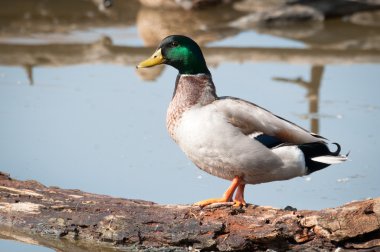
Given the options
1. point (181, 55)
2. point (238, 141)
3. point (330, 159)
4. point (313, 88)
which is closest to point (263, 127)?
point (238, 141)

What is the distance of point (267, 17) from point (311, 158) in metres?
6.07

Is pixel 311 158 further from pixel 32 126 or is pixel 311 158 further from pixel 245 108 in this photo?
pixel 32 126

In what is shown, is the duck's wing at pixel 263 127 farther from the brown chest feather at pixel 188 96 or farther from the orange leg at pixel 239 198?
the orange leg at pixel 239 198

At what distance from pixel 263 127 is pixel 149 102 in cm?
313

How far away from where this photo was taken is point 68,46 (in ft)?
32.7

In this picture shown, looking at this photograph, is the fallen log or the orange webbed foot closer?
the fallen log

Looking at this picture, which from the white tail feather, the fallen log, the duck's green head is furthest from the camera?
the duck's green head

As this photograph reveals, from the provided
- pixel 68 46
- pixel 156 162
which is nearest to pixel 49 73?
pixel 68 46

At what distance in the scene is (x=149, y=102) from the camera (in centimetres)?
809

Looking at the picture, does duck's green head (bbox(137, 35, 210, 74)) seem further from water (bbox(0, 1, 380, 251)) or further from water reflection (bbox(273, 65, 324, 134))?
water reflection (bbox(273, 65, 324, 134))

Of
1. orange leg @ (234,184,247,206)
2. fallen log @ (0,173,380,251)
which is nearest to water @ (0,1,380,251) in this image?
fallen log @ (0,173,380,251)

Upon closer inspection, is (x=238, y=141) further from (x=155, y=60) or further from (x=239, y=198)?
(x=155, y=60)

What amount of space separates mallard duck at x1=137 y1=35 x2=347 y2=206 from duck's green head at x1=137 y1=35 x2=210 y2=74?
0.13 meters

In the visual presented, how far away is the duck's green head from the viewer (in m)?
5.24
